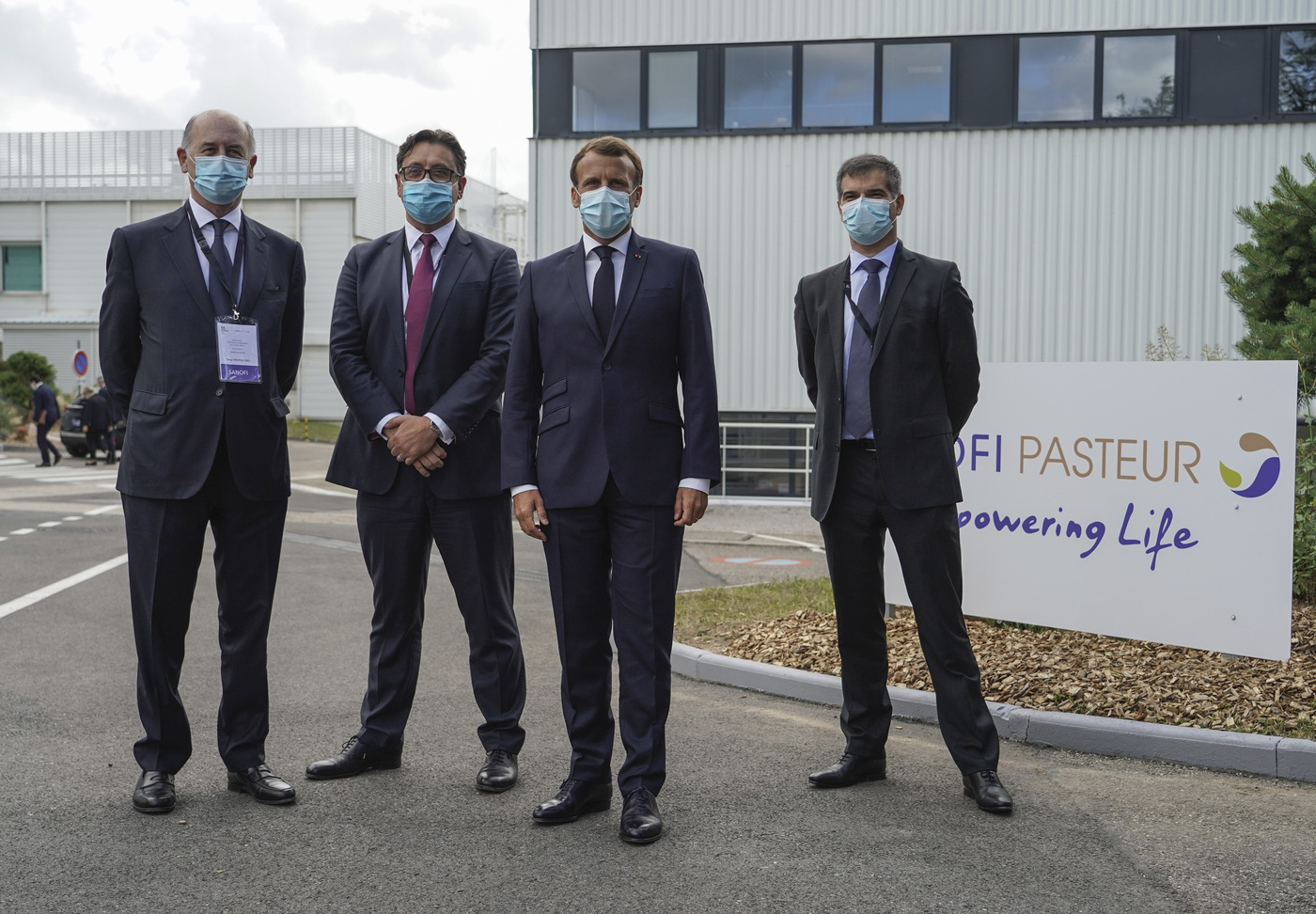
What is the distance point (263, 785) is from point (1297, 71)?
17.6 metres

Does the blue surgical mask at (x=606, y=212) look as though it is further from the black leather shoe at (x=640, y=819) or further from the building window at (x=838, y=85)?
the building window at (x=838, y=85)

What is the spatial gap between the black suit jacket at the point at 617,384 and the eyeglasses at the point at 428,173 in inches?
27.4

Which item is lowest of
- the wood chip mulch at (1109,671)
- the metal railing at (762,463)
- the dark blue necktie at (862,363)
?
the wood chip mulch at (1109,671)

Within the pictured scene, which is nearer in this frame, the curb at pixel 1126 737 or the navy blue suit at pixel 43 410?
the curb at pixel 1126 737

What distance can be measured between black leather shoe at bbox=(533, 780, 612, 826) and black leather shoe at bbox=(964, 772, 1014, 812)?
129cm

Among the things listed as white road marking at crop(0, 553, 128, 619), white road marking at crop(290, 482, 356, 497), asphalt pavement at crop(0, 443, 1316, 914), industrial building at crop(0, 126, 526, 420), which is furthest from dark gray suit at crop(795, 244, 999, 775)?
industrial building at crop(0, 126, 526, 420)

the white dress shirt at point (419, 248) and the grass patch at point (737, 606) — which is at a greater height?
the white dress shirt at point (419, 248)

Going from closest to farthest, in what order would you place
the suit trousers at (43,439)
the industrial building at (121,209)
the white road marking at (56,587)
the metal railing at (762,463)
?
the white road marking at (56,587), the metal railing at (762,463), the suit trousers at (43,439), the industrial building at (121,209)

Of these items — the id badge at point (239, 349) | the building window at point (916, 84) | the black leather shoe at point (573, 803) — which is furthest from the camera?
the building window at point (916, 84)

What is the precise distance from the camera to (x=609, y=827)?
4047 mm

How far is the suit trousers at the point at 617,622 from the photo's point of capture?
13.5ft

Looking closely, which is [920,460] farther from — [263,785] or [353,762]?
[263,785]

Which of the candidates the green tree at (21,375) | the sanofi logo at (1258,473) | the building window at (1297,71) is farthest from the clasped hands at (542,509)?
the green tree at (21,375)

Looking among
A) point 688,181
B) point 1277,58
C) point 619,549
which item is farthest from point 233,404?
point 1277,58
